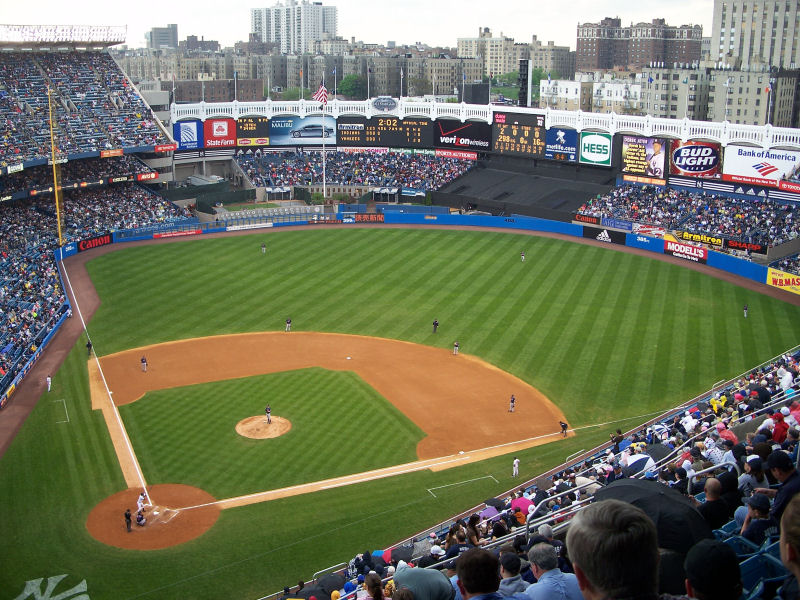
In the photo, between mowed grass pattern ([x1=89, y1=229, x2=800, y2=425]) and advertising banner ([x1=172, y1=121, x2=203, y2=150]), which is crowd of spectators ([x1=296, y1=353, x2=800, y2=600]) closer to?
mowed grass pattern ([x1=89, y1=229, x2=800, y2=425])

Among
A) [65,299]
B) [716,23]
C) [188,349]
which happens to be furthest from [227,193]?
[716,23]

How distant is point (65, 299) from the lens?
160ft

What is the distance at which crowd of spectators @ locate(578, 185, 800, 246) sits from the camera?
58463mm

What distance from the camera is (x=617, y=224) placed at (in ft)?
217

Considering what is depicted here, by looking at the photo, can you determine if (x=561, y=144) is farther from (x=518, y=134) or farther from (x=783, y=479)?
(x=783, y=479)

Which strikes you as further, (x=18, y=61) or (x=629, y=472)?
(x=18, y=61)

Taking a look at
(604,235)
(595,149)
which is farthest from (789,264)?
(595,149)

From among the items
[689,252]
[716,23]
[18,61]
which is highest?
[716,23]

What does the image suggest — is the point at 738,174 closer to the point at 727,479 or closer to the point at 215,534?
the point at 215,534

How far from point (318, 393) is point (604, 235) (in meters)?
35.7

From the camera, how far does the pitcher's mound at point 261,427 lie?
32944 mm

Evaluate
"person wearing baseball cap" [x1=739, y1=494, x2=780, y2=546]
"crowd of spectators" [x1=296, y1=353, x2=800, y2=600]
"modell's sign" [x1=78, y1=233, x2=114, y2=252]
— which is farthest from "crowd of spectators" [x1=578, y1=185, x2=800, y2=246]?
"person wearing baseball cap" [x1=739, y1=494, x2=780, y2=546]

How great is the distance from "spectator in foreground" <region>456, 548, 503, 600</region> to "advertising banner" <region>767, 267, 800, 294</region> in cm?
4975

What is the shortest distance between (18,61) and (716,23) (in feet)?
388
